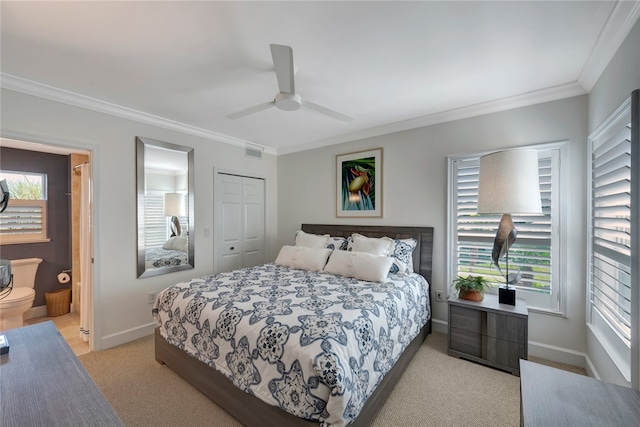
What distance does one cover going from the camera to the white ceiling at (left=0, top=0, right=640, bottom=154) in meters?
1.58

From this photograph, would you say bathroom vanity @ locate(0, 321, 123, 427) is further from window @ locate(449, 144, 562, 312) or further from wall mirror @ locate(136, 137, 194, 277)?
window @ locate(449, 144, 562, 312)

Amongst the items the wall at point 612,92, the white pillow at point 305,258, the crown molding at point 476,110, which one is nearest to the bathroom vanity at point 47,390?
the white pillow at point 305,258

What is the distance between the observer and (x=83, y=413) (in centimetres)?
88

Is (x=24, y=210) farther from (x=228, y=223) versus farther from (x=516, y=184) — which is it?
(x=516, y=184)

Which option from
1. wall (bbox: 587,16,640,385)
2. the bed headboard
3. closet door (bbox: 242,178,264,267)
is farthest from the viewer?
closet door (bbox: 242,178,264,267)

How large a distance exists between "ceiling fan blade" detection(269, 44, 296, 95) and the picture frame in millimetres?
1873

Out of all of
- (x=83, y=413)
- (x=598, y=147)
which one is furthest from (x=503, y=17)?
(x=83, y=413)

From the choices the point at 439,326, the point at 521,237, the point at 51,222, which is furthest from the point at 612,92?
the point at 51,222

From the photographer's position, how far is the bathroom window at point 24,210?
3451mm

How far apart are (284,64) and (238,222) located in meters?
2.91

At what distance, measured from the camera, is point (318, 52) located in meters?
1.96

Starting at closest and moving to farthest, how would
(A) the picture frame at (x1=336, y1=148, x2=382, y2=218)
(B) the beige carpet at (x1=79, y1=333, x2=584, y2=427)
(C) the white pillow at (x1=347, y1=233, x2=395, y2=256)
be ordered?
1. (B) the beige carpet at (x1=79, y1=333, x2=584, y2=427)
2. (C) the white pillow at (x1=347, y1=233, x2=395, y2=256)
3. (A) the picture frame at (x1=336, y1=148, x2=382, y2=218)

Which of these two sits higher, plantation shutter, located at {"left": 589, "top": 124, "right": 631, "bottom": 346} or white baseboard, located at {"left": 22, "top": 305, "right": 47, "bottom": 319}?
plantation shutter, located at {"left": 589, "top": 124, "right": 631, "bottom": 346}

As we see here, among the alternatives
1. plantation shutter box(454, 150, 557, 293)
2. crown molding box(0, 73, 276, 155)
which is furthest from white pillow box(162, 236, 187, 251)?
plantation shutter box(454, 150, 557, 293)
